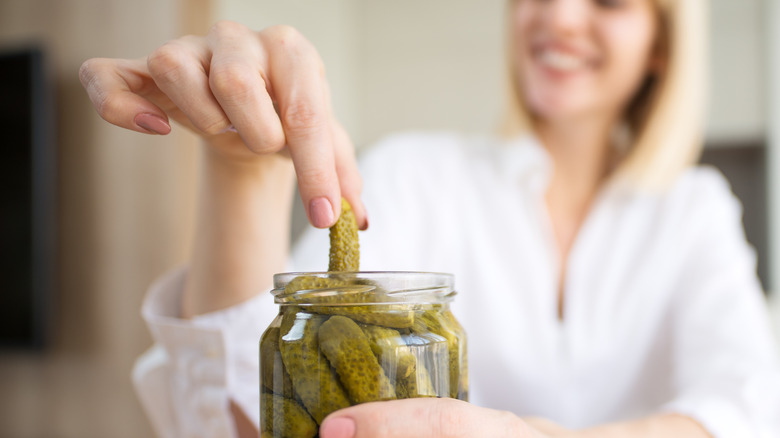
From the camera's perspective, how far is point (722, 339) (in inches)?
36.8

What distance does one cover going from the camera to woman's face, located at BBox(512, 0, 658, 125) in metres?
1.14

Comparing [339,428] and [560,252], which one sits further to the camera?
[560,252]

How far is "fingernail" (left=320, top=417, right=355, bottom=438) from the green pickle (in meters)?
0.03

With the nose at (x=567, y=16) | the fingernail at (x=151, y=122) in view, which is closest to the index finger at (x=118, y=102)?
the fingernail at (x=151, y=122)

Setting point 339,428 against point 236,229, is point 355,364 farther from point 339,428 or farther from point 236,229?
point 236,229

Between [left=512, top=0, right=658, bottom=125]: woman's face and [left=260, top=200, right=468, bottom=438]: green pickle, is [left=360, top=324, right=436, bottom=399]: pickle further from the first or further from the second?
[left=512, top=0, right=658, bottom=125]: woman's face

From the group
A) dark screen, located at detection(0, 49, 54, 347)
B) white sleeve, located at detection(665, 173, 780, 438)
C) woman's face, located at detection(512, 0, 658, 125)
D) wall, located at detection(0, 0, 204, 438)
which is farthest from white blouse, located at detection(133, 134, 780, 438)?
dark screen, located at detection(0, 49, 54, 347)

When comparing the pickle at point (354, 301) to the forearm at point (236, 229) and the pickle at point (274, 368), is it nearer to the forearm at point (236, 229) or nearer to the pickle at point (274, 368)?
the pickle at point (274, 368)

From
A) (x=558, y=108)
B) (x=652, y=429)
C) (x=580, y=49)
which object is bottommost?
(x=652, y=429)

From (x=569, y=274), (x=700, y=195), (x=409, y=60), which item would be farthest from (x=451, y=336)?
(x=409, y=60)

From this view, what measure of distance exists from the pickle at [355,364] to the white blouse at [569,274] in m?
0.45

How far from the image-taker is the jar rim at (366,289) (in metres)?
0.38

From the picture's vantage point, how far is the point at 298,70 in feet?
1.47

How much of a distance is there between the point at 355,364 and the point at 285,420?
0.20ft
